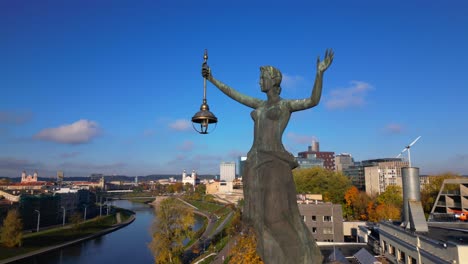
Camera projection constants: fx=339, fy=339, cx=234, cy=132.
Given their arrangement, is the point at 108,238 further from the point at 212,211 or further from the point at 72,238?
the point at 212,211

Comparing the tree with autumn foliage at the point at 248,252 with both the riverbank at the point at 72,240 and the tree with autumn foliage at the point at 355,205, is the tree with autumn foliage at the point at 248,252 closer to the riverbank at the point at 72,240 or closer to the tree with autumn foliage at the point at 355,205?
the riverbank at the point at 72,240

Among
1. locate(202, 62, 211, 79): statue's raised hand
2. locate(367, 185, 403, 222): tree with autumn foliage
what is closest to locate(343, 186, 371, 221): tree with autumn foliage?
locate(367, 185, 403, 222): tree with autumn foliage

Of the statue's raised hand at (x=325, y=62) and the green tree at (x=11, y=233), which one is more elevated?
the statue's raised hand at (x=325, y=62)

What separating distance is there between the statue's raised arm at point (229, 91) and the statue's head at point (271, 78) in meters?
0.48

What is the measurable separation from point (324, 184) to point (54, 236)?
2349 inches

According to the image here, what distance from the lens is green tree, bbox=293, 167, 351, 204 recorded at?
79000 mm

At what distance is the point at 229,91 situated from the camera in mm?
7820

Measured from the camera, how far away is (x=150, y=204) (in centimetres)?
15662

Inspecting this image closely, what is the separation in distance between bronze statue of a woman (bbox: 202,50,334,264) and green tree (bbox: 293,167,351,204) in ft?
246

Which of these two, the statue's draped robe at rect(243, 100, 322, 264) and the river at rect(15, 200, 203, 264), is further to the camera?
the river at rect(15, 200, 203, 264)

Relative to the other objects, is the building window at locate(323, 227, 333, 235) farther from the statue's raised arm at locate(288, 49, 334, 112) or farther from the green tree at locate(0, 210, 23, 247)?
the green tree at locate(0, 210, 23, 247)

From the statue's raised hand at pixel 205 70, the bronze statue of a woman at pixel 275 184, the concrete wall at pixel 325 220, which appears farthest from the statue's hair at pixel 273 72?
the concrete wall at pixel 325 220

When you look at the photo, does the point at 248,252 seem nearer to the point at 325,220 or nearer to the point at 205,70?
the point at 205,70

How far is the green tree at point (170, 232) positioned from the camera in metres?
37.2
